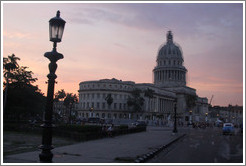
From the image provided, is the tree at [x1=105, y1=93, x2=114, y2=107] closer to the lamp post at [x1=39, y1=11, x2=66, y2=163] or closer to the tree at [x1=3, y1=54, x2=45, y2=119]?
the tree at [x1=3, y1=54, x2=45, y2=119]

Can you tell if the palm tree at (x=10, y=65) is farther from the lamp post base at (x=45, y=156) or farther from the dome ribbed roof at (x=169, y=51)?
the dome ribbed roof at (x=169, y=51)

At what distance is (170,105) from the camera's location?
15825cm

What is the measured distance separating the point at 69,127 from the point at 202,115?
6299 inches

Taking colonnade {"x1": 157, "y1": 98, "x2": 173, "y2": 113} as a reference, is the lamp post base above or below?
below

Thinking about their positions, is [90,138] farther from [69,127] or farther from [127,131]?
[127,131]

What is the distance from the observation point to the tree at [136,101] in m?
122

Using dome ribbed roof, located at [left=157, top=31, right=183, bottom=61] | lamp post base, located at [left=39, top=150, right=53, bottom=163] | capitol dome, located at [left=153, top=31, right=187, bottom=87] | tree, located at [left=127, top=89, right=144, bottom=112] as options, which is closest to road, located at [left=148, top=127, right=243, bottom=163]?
lamp post base, located at [left=39, top=150, right=53, bottom=163]

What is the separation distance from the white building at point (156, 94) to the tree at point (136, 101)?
4.45m

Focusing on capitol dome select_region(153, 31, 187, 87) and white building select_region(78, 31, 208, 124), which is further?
capitol dome select_region(153, 31, 187, 87)

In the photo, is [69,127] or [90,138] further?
[69,127]

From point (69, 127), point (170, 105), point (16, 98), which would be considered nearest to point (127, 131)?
point (69, 127)

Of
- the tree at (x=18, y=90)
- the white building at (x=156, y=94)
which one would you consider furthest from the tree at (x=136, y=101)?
the tree at (x=18, y=90)

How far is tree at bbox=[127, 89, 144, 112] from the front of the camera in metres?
122

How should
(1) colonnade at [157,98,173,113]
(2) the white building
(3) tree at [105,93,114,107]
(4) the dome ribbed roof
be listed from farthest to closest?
(4) the dome ribbed roof
(1) colonnade at [157,98,173,113]
(2) the white building
(3) tree at [105,93,114,107]
